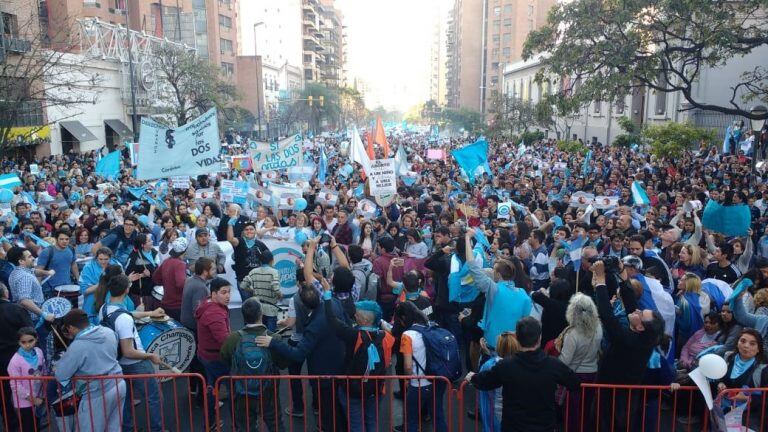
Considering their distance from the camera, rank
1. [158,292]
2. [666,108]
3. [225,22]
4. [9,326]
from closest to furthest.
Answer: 1. [9,326]
2. [158,292]
3. [666,108]
4. [225,22]

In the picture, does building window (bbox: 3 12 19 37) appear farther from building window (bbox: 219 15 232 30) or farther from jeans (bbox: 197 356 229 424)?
building window (bbox: 219 15 232 30)

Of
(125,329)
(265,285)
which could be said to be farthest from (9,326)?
(265,285)

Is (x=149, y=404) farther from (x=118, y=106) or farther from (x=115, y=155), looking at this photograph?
(x=118, y=106)

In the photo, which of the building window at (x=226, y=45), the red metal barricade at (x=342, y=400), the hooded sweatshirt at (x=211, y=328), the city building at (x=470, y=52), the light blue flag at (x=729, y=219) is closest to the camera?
the red metal barricade at (x=342, y=400)

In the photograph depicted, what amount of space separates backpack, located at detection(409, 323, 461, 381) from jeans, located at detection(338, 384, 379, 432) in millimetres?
507

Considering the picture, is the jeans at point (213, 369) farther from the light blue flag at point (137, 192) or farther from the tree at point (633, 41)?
the tree at point (633, 41)

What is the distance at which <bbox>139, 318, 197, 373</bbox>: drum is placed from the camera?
5930 mm

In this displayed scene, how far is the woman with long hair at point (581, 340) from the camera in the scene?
198 inches

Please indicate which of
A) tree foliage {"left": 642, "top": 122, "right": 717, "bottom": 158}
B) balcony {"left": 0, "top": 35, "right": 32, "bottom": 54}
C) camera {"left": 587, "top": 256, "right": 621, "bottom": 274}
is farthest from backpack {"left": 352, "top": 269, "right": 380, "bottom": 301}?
balcony {"left": 0, "top": 35, "right": 32, "bottom": 54}

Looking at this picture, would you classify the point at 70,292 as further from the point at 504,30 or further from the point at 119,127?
the point at 504,30

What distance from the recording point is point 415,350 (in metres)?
5.21

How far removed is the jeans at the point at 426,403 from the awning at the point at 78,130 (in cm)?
3426

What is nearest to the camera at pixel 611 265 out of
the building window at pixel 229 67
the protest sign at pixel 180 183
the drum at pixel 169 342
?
the drum at pixel 169 342

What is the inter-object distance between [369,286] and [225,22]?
64357mm
